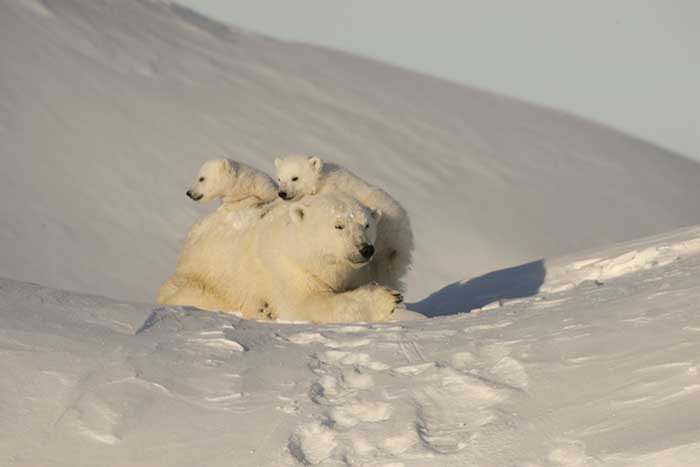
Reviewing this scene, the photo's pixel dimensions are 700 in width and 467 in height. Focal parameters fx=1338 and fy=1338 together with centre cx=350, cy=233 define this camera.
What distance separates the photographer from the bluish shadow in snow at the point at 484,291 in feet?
32.7

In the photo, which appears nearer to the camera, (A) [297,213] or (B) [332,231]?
(B) [332,231]

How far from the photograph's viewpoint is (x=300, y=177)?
387 inches

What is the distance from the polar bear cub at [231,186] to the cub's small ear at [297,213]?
134cm

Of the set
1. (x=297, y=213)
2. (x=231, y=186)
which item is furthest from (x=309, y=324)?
(x=231, y=186)

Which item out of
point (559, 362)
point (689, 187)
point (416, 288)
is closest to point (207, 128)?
point (416, 288)

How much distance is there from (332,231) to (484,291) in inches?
97.5

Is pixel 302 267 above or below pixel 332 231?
below

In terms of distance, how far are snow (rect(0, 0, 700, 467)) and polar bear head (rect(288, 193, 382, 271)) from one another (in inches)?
21.3

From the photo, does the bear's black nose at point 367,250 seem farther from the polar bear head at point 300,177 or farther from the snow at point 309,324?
the polar bear head at point 300,177

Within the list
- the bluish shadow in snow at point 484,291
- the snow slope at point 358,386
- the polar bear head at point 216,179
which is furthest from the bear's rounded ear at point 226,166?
the snow slope at point 358,386

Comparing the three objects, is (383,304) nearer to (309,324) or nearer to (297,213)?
(309,324)

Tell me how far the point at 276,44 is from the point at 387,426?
27265mm

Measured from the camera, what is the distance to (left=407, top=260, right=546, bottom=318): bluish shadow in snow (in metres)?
9.98

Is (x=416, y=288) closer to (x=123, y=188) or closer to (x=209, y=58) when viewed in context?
(x=123, y=188)
